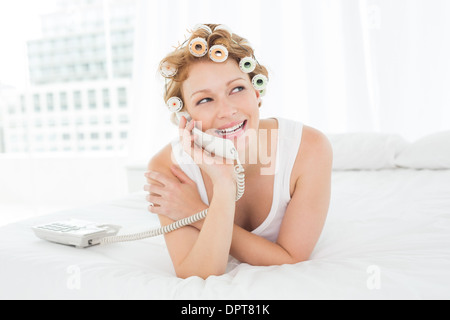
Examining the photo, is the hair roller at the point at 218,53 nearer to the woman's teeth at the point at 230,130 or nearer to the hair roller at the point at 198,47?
the hair roller at the point at 198,47

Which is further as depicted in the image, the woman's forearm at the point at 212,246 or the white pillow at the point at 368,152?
the white pillow at the point at 368,152

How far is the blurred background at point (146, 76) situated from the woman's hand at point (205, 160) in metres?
1.56

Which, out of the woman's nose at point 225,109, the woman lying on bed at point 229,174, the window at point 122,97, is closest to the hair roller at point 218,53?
the woman lying on bed at point 229,174

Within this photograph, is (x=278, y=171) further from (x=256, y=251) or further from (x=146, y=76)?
(x=146, y=76)

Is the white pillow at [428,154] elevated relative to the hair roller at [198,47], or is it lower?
lower

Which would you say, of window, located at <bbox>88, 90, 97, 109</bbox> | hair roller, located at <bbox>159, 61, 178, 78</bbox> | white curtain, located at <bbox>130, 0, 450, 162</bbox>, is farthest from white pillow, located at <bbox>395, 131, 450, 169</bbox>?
window, located at <bbox>88, 90, 97, 109</bbox>

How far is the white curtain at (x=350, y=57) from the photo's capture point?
315cm

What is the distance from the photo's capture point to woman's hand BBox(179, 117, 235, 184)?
1.08 m

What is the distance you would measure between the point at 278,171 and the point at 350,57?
7.99 feet

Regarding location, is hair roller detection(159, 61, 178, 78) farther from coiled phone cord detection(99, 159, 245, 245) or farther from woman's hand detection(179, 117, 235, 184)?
coiled phone cord detection(99, 159, 245, 245)

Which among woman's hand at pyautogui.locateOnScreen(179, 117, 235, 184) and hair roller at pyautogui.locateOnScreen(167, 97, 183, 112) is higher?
hair roller at pyautogui.locateOnScreen(167, 97, 183, 112)

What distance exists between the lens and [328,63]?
340cm

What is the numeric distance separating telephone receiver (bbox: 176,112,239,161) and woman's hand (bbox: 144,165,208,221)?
0.14 meters

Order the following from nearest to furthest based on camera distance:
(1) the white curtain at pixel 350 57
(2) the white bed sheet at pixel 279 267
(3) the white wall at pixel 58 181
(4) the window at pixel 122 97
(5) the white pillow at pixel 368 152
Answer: (2) the white bed sheet at pixel 279 267, (5) the white pillow at pixel 368 152, (1) the white curtain at pixel 350 57, (3) the white wall at pixel 58 181, (4) the window at pixel 122 97
